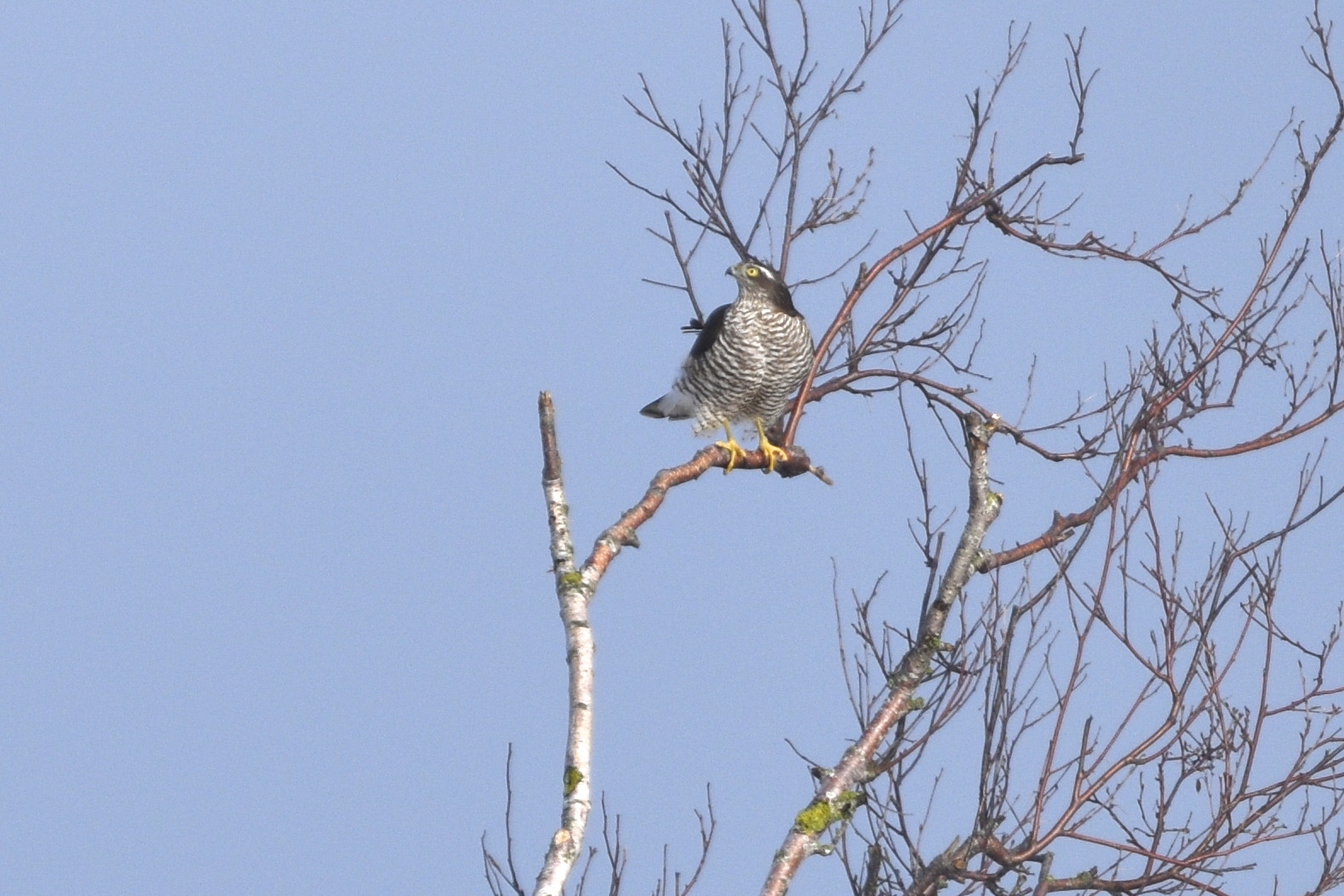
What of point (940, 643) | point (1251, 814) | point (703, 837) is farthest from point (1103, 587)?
point (703, 837)

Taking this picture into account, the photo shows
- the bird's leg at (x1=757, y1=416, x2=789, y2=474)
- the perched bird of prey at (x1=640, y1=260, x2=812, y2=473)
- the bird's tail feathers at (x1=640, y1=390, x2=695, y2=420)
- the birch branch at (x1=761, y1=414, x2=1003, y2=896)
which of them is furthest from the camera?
the bird's tail feathers at (x1=640, y1=390, x2=695, y2=420)

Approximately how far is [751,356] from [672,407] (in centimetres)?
81

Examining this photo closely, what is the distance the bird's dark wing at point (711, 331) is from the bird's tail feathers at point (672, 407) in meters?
0.31

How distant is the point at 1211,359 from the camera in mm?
4691

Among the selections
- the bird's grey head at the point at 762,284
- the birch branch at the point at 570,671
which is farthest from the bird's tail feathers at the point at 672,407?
the birch branch at the point at 570,671

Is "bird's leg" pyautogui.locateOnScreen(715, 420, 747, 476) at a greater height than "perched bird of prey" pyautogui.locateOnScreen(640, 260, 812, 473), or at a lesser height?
lesser

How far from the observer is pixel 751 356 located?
7.36m

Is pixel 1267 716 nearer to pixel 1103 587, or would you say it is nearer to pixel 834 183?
pixel 1103 587

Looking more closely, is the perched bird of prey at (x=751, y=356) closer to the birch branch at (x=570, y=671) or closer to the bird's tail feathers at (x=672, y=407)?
the bird's tail feathers at (x=672, y=407)

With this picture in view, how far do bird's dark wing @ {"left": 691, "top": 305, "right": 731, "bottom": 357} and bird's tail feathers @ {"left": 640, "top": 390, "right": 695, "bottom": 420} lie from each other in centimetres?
31

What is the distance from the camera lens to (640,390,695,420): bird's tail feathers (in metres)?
7.89

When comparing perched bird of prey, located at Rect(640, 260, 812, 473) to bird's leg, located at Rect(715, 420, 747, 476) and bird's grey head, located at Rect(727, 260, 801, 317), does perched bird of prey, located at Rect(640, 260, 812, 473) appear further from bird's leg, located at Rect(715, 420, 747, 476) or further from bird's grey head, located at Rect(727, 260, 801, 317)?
bird's leg, located at Rect(715, 420, 747, 476)

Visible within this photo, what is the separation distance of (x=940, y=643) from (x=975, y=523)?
0.41 metres

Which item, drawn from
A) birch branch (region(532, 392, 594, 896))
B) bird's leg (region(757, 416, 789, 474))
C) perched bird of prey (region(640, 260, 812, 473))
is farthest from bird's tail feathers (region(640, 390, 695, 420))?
birch branch (region(532, 392, 594, 896))
